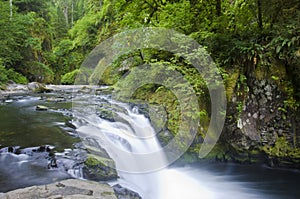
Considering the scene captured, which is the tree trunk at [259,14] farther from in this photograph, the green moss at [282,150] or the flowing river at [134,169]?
the flowing river at [134,169]

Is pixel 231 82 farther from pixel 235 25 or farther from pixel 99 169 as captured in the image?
pixel 99 169

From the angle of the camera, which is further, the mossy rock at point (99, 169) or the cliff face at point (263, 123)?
the cliff face at point (263, 123)

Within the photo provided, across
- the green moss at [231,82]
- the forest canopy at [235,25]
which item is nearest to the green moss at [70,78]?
the forest canopy at [235,25]

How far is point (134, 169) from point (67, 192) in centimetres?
183


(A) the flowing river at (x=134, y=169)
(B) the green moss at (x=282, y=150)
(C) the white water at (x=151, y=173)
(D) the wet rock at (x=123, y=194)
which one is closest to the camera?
(D) the wet rock at (x=123, y=194)

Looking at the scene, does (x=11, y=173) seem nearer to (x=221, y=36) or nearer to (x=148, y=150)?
(x=148, y=150)

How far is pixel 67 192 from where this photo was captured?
2809 mm

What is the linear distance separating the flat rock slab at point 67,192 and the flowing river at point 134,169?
49 cm

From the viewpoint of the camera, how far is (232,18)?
18.9 feet

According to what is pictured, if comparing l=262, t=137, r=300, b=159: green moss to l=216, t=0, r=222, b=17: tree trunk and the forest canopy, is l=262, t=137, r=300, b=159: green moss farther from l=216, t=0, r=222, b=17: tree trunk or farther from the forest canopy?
l=216, t=0, r=222, b=17: tree trunk

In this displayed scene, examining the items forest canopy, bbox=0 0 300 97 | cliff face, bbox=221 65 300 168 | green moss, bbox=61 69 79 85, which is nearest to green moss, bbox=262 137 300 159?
cliff face, bbox=221 65 300 168

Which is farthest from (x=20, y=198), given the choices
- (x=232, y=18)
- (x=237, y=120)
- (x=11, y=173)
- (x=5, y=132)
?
(x=232, y=18)

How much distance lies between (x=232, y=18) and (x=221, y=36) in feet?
2.66

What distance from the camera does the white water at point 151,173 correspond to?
411 cm
